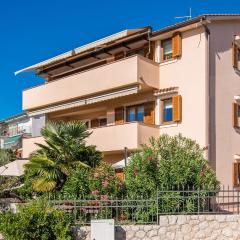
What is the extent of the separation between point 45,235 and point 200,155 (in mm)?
6882

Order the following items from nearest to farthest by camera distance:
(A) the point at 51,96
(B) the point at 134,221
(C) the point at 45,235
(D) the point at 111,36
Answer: (C) the point at 45,235 < (B) the point at 134,221 < (D) the point at 111,36 < (A) the point at 51,96

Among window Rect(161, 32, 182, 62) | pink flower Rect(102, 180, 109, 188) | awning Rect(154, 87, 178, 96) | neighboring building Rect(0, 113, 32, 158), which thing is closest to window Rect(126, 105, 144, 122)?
awning Rect(154, 87, 178, 96)

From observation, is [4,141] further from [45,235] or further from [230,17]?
[45,235]

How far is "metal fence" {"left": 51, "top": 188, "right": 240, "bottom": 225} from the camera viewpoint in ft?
51.1

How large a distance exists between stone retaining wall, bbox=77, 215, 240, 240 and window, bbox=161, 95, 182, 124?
8.07m

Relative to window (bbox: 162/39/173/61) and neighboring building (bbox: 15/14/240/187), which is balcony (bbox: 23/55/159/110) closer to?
neighboring building (bbox: 15/14/240/187)

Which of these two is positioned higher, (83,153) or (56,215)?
(83,153)

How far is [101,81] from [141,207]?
10734 millimetres

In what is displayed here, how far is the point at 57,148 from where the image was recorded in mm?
19766

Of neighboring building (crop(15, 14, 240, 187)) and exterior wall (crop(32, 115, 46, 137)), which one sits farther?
exterior wall (crop(32, 115, 46, 137))

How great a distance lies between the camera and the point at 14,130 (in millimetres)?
52031

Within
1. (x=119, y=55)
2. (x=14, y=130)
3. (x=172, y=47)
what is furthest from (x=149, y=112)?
(x=14, y=130)

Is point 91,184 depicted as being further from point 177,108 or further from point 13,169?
point 177,108

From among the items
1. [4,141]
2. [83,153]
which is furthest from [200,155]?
[4,141]
